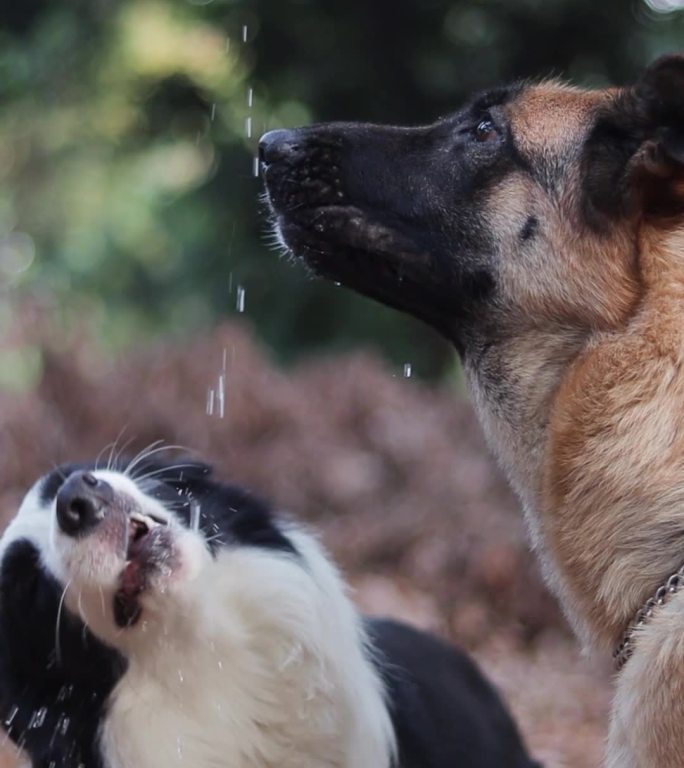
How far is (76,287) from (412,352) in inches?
119

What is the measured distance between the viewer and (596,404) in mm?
2904

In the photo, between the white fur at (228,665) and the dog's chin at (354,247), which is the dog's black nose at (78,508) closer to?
the white fur at (228,665)

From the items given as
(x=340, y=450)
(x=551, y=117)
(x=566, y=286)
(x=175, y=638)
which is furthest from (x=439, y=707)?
(x=340, y=450)

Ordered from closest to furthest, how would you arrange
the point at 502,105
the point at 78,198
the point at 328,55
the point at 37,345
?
1. the point at 502,105
2. the point at 37,345
3. the point at 328,55
4. the point at 78,198

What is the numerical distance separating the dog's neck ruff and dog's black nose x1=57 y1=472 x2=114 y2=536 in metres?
1.34

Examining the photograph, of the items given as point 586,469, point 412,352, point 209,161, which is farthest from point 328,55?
point 586,469

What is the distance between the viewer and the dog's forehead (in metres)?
3.08

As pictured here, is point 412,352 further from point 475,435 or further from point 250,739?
point 250,739

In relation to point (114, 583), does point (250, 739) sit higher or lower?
lower

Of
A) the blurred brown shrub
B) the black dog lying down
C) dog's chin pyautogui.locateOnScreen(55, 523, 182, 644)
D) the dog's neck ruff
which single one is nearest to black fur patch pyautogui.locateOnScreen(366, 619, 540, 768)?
the black dog lying down

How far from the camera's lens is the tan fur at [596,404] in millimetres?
2787

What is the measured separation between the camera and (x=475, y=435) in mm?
7832

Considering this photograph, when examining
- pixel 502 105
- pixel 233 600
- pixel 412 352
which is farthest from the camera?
pixel 412 352

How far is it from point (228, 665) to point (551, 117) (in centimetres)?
167
